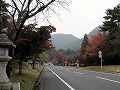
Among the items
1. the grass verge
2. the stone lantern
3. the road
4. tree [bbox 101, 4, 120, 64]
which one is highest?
tree [bbox 101, 4, 120, 64]

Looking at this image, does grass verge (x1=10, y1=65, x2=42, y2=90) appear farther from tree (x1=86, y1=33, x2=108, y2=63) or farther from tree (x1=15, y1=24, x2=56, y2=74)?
tree (x1=86, y1=33, x2=108, y2=63)

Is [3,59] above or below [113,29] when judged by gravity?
below

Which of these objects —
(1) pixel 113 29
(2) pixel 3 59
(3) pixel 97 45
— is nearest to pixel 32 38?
(2) pixel 3 59

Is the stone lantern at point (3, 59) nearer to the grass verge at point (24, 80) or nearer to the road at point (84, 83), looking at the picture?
the grass verge at point (24, 80)

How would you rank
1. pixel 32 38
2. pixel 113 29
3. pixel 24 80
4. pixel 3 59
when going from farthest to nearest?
1. pixel 113 29
2. pixel 32 38
3. pixel 24 80
4. pixel 3 59

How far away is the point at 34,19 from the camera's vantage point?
14.5 metres

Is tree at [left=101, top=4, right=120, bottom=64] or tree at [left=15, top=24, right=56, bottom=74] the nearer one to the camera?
tree at [left=15, top=24, right=56, bottom=74]

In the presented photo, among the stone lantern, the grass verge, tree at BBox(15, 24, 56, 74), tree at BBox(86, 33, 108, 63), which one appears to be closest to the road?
the grass verge

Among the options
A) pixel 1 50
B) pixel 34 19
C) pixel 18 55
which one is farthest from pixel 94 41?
pixel 1 50

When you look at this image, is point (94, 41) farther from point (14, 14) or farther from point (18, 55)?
point (14, 14)

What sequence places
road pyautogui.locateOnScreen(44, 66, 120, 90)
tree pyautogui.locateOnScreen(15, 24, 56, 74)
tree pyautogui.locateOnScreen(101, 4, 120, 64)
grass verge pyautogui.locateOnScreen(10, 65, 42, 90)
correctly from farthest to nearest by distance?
1. tree pyautogui.locateOnScreen(101, 4, 120, 64)
2. tree pyautogui.locateOnScreen(15, 24, 56, 74)
3. road pyautogui.locateOnScreen(44, 66, 120, 90)
4. grass verge pyautogui.locateOnScreen(10, 65, 42, 90)

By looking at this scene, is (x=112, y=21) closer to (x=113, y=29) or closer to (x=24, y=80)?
(x=113, y=29)

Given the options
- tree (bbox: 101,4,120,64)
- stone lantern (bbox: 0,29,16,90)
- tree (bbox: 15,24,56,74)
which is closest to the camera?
stone lantern (bbox: 0,29,16,90)

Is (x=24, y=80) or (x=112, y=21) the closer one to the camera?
(x=24, y=80)
